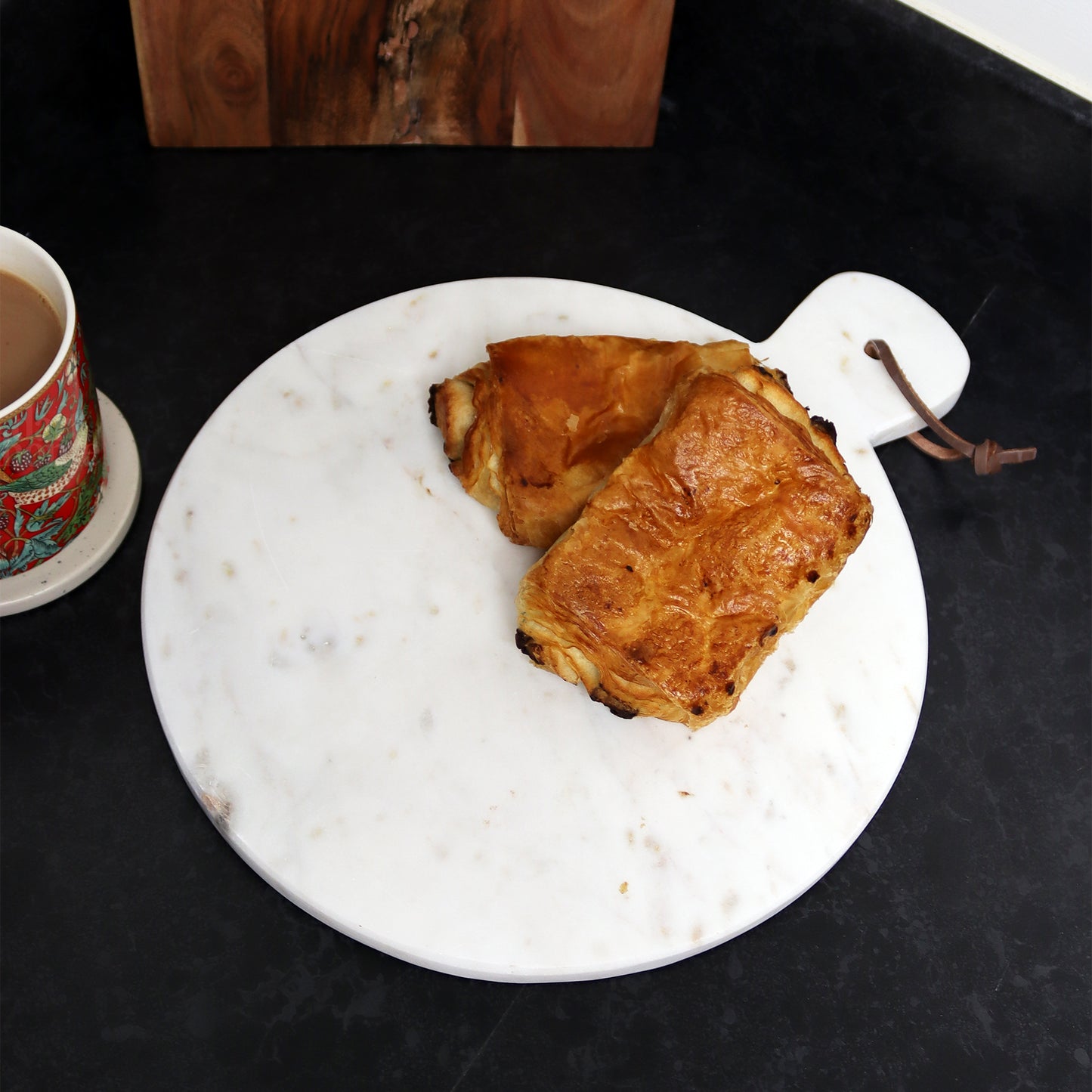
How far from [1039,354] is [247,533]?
149cm

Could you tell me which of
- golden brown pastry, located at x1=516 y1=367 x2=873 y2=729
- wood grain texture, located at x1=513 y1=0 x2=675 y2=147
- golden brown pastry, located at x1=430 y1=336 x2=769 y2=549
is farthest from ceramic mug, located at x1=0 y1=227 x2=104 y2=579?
wood grain texture, located at x1=513 y1=0 x2=675 y2=147

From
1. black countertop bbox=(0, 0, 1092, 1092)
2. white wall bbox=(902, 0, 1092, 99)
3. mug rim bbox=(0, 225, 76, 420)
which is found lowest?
black countertop bbox=(0, 0, 1092, 1092)

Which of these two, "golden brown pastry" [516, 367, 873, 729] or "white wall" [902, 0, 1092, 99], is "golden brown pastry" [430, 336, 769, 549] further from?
"white wall" [902, 0, 1092, 99]

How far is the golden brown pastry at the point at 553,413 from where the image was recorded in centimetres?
175

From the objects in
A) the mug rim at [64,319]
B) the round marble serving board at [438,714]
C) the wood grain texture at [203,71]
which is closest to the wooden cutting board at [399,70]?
the wood grain texture at [203,71]

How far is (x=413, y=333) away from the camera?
1957 millimetres

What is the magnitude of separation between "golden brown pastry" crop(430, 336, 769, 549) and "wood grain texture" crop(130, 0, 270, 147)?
704 millimetres

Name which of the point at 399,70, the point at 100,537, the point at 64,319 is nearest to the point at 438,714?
the point at 100,537

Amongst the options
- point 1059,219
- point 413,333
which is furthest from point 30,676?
point 1059,219

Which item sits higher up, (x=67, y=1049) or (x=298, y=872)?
(x=298, y=872)

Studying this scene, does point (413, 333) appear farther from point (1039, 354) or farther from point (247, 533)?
point (1039, 354)

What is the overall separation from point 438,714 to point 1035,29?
1.79 meters

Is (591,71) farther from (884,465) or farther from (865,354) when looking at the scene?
(884,465)

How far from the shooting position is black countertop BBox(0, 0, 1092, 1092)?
167cm
